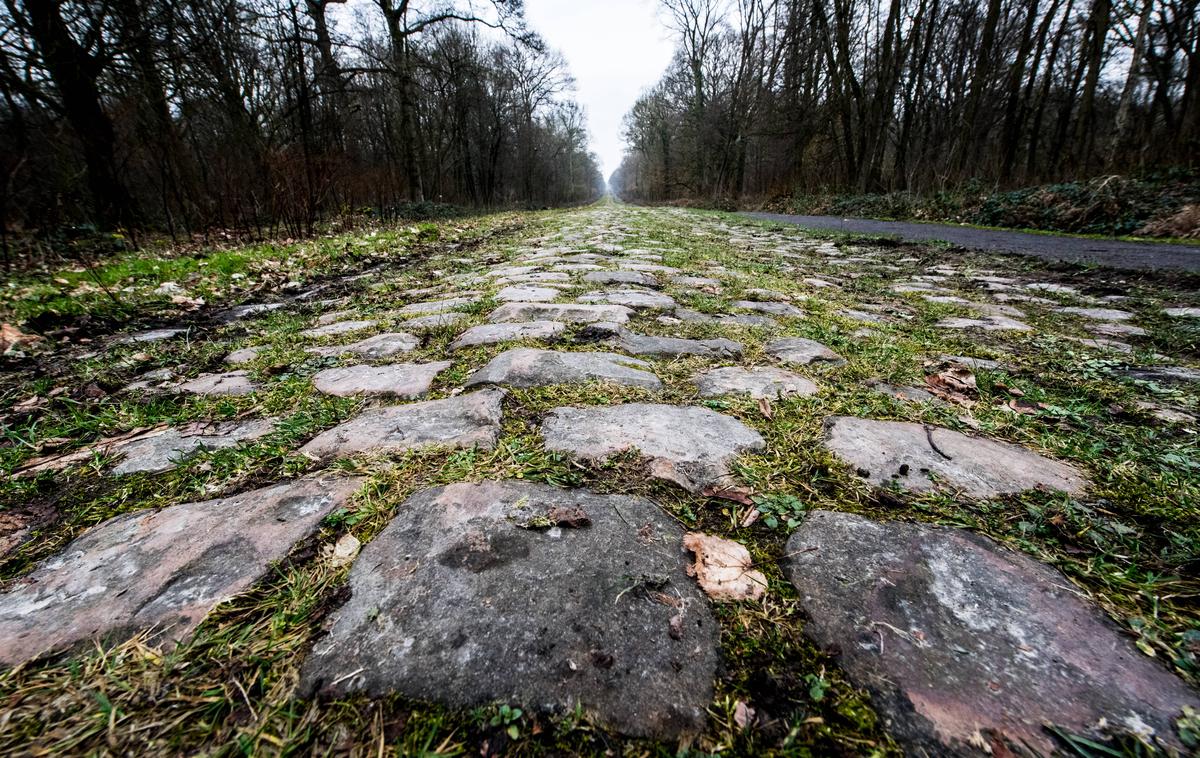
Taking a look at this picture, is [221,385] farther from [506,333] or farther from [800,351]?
[800,351]

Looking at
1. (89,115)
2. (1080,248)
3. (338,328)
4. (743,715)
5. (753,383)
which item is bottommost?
(743,715)

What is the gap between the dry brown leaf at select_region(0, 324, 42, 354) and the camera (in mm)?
2410

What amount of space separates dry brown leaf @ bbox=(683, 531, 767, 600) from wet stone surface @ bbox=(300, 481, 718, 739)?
3 centimetres

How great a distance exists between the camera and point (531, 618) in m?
0.69

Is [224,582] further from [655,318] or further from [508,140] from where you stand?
[508,140]

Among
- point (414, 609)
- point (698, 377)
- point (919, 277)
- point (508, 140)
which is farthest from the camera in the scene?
point (508, 140)

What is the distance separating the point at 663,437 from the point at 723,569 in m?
0.43

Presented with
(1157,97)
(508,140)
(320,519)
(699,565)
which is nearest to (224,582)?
(320,519)

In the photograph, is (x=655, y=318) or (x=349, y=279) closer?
(x=655, y=318)

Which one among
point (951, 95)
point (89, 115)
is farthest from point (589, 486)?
point (951, 95)

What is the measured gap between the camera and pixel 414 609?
2.31ft

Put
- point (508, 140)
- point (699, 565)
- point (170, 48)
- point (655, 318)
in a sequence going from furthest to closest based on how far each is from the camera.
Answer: point (508, 140), point (170, 48), point (655, 318), point (699, 565)

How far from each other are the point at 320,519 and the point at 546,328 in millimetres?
1396

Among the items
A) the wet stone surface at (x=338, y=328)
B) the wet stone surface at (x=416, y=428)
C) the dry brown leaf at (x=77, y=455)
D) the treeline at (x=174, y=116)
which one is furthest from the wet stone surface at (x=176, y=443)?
the treeline at (x=174, y=116)
